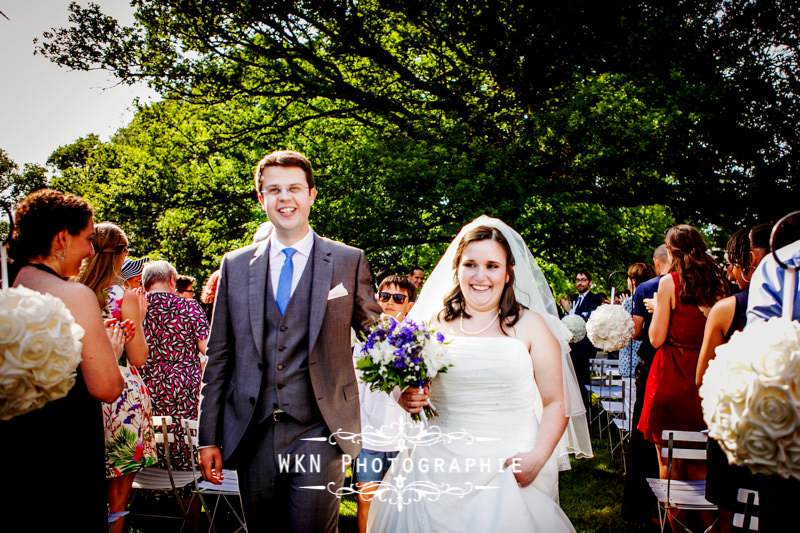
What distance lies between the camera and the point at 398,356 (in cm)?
284

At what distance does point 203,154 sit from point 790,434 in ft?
40.6

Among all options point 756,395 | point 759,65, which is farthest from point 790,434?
point 759,65

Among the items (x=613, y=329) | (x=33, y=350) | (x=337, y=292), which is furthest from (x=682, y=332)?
(x=33, y=350)

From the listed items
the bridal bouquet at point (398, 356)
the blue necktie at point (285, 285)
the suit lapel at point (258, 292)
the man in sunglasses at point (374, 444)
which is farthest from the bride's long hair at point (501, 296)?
the suit lapel at point (258, 292)

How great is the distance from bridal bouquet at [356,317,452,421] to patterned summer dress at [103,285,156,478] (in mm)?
2172

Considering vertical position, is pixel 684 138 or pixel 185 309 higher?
pixel 684 138

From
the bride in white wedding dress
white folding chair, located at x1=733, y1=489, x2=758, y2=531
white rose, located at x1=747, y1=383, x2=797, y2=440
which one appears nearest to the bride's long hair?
the bride in white wedding dress

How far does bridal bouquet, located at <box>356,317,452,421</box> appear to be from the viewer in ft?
9.38

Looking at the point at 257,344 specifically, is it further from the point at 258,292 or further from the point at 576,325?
the point at 576,325

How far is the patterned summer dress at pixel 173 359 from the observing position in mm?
4871

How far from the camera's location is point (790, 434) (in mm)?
1692

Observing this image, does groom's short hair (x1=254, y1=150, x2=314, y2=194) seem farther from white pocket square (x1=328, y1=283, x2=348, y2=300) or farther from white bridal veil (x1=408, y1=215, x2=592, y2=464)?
white bridal veil (x1=408, y1=215, x2=592, y2=464)

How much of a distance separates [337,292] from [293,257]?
31 cm

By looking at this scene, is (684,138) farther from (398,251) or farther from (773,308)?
(773,308)
